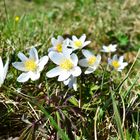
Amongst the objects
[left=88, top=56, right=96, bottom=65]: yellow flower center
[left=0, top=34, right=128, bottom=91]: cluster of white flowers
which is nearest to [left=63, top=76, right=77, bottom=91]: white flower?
[left=0, top=34, right=128, bottom=91]: cluster of white flowers

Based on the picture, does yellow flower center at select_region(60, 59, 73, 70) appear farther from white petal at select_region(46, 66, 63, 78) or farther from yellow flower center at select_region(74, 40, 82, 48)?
yellow flower center at select_region(74, 40, 82, 48)

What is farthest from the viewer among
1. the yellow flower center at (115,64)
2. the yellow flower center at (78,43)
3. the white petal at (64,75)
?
the yellow flower center at (115,64)

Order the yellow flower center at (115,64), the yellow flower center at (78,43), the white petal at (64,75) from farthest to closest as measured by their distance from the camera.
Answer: the yellow flower center at (115,64)
the yellow flower center at (78,43)
the white petal at (64,75)

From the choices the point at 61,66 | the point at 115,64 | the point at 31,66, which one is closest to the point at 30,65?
the point at 31,66

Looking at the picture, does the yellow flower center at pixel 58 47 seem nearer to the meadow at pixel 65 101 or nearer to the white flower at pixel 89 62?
the meadow at pixel 65 101

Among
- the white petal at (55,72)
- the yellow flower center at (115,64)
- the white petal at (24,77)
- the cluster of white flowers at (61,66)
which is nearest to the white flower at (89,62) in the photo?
the cluster of white flowers at (61,66)

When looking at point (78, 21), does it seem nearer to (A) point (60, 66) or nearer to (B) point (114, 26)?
(B) point (114, 26)

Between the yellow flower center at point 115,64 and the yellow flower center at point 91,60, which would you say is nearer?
the yellow flower center at point 91,60

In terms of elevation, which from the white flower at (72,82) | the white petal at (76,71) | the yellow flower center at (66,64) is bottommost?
the white flower at (72,82)
